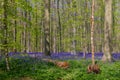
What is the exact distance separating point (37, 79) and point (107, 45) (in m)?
9.02

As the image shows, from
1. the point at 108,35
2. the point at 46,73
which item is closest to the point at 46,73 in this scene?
the point at 46,73

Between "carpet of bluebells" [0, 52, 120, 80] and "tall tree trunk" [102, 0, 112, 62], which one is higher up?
"tall tree trunk" [102, 0, 112, 62]

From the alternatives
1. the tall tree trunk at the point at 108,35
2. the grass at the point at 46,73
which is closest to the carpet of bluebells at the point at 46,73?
the grass at the point at 46,73

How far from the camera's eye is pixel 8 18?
16.7m

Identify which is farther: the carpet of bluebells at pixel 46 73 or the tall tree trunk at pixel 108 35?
the tall tree trunk at pixel 108 35

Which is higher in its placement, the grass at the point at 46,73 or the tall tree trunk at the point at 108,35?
the tall tree trunk at the point at 108,35

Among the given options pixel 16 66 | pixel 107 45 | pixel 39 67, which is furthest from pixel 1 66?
pixel 107 45

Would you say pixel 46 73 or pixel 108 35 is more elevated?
pixel 108 35

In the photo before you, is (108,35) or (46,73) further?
(108,35)

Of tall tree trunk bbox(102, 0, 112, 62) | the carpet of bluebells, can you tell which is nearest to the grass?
the carpet of bluebells

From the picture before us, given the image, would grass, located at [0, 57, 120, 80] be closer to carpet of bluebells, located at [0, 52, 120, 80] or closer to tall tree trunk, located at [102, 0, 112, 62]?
carpet of bluebells, located at [0, 52, 120, 80]

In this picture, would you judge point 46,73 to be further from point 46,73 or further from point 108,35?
point 108,35

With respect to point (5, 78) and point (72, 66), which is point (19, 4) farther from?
point (72, 66)

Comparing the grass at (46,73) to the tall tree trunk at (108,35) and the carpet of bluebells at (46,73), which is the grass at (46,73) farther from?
the tall tree trunk at (108,35)
